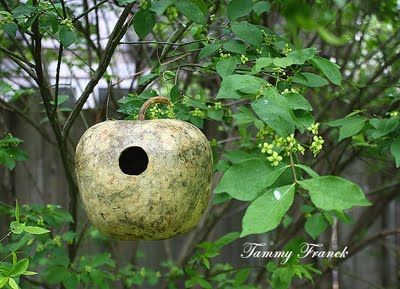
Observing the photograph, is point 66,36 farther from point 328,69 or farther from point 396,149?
point 396,149

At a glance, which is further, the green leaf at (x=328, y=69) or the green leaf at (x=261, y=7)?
the green leaf at (x=261, y=7)

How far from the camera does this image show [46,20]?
1.54m

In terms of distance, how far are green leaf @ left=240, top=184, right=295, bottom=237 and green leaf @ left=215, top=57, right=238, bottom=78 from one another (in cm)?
54

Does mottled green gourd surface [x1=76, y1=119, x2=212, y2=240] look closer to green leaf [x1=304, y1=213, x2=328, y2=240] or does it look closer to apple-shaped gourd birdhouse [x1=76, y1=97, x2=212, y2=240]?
apple-shaped gourd birdhouse [x1=76, y1=97, x2=212, y2=240]

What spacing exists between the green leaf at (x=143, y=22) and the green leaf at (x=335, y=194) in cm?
70

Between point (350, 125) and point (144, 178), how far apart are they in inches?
25.2

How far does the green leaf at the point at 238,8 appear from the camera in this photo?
1.51 metres

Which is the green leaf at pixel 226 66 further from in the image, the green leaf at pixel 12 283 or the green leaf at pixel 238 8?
the green leaf at pixel 12 283

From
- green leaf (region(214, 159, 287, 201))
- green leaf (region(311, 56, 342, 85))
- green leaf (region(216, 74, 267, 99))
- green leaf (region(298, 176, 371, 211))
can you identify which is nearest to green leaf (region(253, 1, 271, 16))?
green leaf (region(311, 56, 342, 85))

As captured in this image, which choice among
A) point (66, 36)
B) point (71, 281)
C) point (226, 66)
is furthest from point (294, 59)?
point (71, 281)

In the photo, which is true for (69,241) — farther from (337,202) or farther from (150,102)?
(337,202)

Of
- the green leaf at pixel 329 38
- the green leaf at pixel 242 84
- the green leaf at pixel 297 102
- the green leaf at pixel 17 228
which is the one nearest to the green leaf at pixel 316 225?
the green leaf at pixel 297 102

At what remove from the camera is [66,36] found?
1529mm

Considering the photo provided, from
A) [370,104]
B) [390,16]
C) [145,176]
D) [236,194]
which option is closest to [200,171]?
[145,176]
